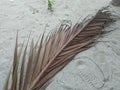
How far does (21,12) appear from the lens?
3.07 m

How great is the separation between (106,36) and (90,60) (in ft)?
1.55

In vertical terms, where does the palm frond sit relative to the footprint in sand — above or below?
above

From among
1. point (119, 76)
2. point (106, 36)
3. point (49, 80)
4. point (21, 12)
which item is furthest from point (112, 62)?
point (21, 12)

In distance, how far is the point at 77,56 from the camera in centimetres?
219

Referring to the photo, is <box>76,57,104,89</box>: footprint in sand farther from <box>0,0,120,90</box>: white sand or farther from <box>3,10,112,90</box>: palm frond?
<box>3,10,112,90</box>: palm frond

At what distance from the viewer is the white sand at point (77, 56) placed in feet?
6.45

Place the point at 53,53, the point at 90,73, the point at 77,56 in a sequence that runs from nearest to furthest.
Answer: the point at 53,53 < the point at 90,73 < the point at 77,56

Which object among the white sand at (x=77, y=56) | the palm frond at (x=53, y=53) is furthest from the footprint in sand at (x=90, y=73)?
the palm frond at (x=53, y=53)

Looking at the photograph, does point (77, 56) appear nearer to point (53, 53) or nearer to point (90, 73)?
point (90, 73)

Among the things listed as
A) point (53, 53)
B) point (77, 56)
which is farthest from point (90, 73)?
point (53, 53)

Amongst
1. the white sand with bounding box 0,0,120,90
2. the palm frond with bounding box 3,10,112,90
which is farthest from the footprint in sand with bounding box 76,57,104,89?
the palm frond with bounding box 3,10,112,90

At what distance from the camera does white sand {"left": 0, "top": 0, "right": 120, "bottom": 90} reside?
1.97 m

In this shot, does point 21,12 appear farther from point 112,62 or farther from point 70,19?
point 112,62

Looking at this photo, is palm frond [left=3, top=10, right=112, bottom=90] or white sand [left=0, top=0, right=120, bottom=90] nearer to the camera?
palm frond [left=3, top=10, right=112, bottom=90]
